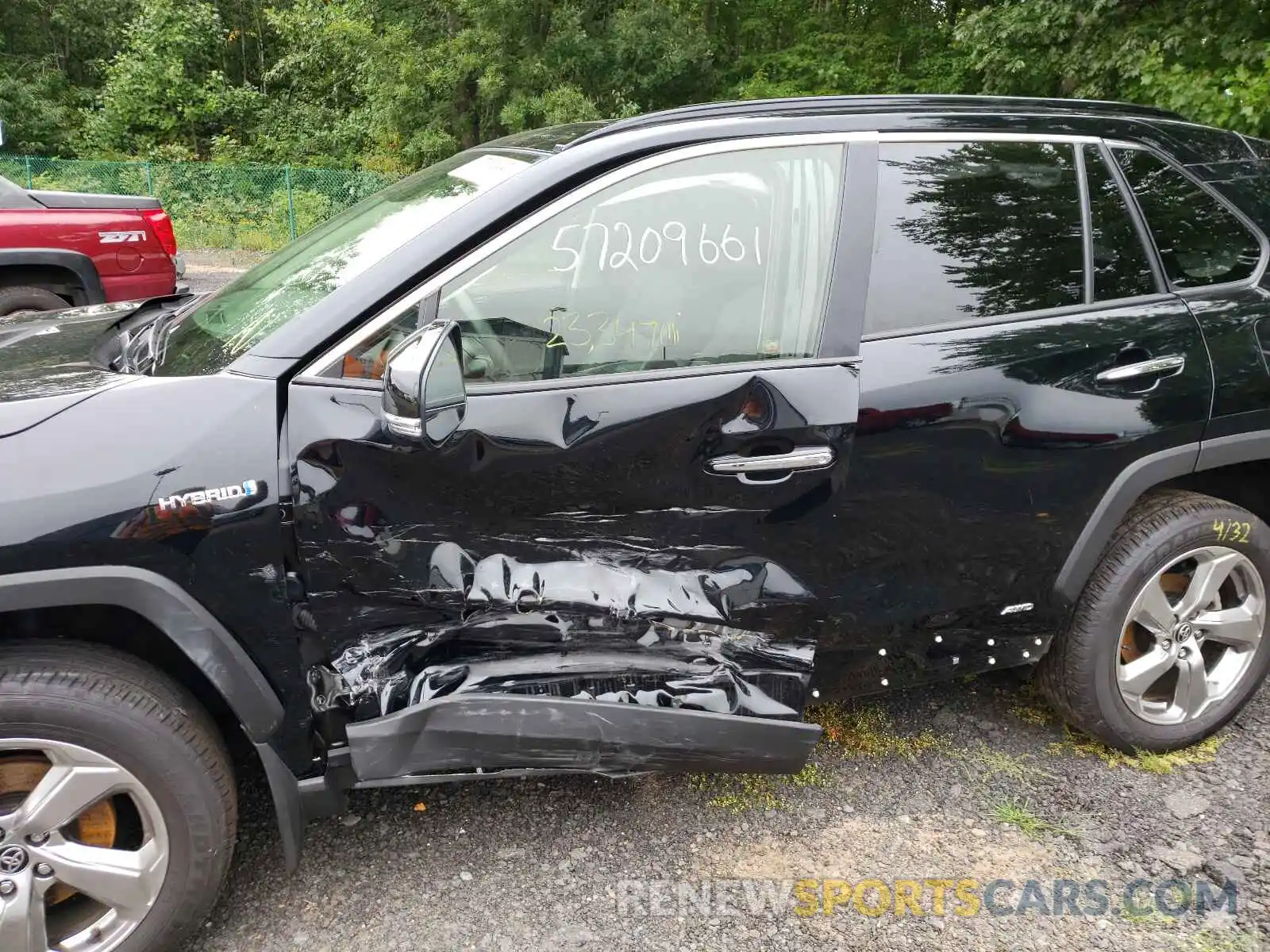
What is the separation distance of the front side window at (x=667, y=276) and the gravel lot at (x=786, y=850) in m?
1.33

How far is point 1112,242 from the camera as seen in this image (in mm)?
2766

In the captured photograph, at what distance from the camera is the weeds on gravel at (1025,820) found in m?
2.74

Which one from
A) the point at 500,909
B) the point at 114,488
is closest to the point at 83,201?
the point at 114,488

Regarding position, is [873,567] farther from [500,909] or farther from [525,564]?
[500,909]

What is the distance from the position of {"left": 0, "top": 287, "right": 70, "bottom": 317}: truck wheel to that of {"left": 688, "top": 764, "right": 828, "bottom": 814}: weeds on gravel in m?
5.76

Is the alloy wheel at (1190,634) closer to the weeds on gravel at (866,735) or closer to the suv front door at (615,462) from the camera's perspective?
the weeds on gravel at (866,735)

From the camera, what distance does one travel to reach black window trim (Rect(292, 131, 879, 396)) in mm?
2154

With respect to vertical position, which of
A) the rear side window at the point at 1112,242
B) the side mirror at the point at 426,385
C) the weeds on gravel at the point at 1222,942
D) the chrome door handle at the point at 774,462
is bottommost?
the weeds on gravel at the point at 1222,942

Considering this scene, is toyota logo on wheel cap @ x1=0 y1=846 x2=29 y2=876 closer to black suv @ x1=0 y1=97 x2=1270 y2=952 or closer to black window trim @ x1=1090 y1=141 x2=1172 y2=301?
black suv @ x1=0 y1=97 x2=1270 y2=952

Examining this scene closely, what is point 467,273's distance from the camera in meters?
2.24

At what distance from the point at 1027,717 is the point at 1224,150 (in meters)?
1.95

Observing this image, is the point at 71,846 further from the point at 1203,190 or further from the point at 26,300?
the point at 26,300

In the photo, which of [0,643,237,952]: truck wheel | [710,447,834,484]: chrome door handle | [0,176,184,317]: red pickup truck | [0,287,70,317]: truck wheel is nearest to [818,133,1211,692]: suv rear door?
[710,447,834,484]: chrome door handle

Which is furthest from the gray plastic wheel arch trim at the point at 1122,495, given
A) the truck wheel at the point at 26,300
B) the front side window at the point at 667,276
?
the truck wheel at the point at 26,300
